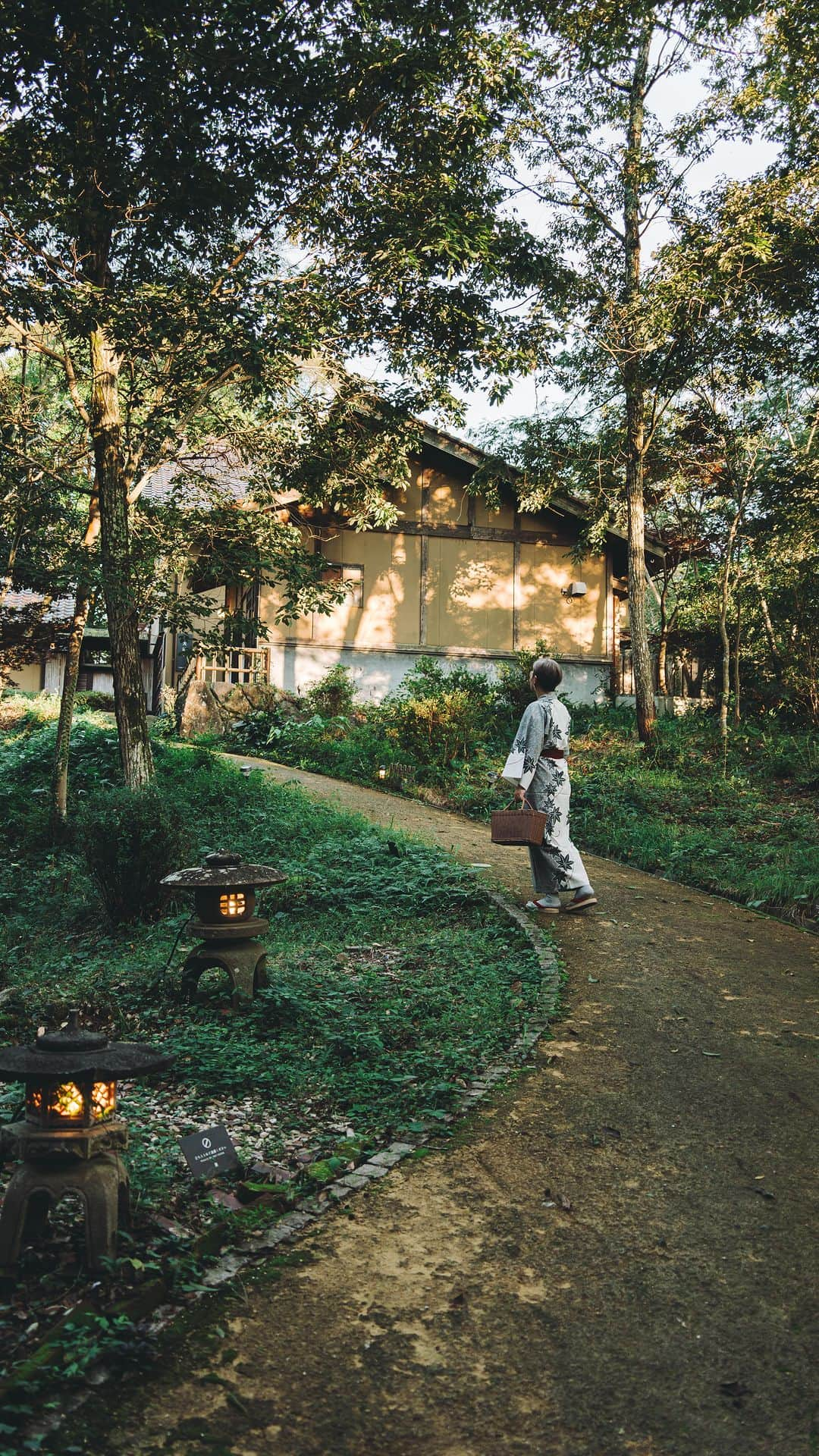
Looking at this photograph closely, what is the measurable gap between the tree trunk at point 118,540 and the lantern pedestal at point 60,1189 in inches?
301

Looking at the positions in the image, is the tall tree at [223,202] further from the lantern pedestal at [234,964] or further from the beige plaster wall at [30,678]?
the beige plaster wall at [30,678]

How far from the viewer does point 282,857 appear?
32.0ft

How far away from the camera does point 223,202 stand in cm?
912

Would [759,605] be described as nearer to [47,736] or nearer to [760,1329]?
[47,736]

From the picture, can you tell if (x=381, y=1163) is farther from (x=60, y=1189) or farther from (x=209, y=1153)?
(x=60, y=1189)

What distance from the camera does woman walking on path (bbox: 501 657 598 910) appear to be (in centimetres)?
795

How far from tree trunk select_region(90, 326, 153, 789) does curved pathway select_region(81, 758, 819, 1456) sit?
683 cm

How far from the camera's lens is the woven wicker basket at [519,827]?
7.51m

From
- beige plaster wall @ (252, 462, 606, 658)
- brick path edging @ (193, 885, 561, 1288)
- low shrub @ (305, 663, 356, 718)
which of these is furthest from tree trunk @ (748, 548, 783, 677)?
brick path edging @ (193, 885, 561, 1288)

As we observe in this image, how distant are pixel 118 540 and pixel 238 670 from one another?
8.33 metres

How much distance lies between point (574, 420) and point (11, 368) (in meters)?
9.05

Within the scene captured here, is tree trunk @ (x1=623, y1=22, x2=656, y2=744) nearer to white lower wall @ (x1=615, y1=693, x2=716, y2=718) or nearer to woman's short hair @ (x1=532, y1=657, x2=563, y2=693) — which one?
white lower wall @ (x1=615, y1=693, x2=716, y2=718)

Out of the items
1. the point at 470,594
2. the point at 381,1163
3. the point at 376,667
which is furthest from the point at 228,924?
the point at 470,594

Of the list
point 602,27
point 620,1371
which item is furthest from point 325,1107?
point 602,27
